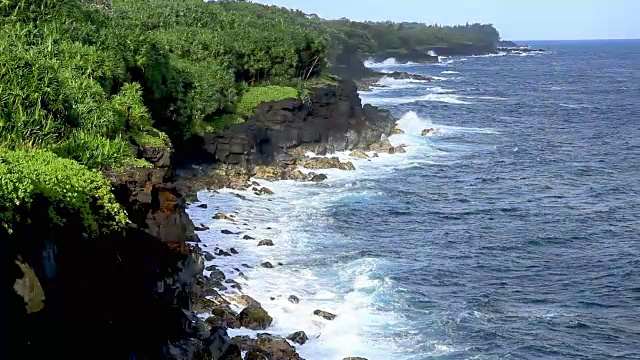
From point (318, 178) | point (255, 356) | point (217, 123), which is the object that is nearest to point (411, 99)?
point (318, 178)

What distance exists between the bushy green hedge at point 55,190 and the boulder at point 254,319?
9.47 metres

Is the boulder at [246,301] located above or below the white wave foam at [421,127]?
below

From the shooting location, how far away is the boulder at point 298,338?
2920cm

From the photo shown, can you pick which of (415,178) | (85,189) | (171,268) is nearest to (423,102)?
(415,178)

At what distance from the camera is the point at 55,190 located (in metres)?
20.2

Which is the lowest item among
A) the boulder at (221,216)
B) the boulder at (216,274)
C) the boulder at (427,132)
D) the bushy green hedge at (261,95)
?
the boulder at (216,274)

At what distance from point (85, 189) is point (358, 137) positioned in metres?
51.0

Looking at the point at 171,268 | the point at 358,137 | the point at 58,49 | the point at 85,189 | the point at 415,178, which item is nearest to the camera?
the point at 85,189

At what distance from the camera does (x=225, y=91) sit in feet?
197

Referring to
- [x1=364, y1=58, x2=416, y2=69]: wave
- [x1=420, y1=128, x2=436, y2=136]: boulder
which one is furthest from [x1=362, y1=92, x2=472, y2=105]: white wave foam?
[x1=364, y1=58, x2=416, y2=69]: wave

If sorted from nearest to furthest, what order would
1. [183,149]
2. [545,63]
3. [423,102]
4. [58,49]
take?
[58,49]
[183,149]
[423,102]
[545,63]

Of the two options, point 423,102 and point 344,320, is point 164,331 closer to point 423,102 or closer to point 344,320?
point 344,320

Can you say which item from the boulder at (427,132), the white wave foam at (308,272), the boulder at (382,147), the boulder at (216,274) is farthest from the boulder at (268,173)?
the boulder at (427,132)

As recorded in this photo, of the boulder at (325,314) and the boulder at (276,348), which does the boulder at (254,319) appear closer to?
the boulder at (276,348)
